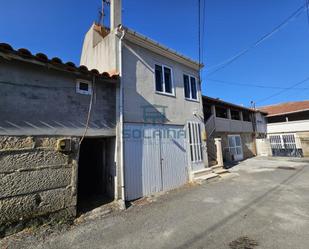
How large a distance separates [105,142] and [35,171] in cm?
283

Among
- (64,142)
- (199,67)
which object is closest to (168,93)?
(199,67)

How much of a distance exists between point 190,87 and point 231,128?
27.3 feet

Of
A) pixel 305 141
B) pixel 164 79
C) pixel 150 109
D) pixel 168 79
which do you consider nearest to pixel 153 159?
pixel 150 109

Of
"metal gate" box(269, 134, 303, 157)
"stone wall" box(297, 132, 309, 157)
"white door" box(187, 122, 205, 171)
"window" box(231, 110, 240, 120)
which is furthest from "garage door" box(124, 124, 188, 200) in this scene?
"stone wall" box(297, 132, 309, 157)

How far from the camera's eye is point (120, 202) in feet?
19.5

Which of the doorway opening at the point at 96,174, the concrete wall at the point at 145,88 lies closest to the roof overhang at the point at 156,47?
the concrete wall at the point at 145,88

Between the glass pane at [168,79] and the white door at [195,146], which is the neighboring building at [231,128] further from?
the glass pane at [168,79]

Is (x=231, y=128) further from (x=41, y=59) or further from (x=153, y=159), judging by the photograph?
(x=41, y=59)

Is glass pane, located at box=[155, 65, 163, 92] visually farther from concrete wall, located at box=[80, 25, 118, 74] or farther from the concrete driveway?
the concrete driveway

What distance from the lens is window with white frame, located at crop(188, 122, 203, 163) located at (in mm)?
9162

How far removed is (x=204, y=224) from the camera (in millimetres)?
4590

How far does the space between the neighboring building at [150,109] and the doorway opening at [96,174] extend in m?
0.68

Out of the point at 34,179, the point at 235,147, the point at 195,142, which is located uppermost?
the point at 195,142

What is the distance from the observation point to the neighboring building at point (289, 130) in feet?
62.0
